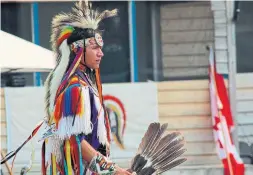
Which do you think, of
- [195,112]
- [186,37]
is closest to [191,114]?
[195,112]

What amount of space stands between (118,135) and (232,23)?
2.05 meters

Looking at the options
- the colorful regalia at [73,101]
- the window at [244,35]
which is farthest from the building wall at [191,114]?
the colorful regalia at [73,101]

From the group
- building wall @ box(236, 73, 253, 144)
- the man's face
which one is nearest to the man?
the man's face

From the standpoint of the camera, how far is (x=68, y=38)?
15.1ft

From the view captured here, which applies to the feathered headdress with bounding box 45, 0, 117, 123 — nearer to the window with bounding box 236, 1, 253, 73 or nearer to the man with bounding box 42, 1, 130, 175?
the man with bounding box 42, 1, 130, 175

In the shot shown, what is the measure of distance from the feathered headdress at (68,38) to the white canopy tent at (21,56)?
2616 mm

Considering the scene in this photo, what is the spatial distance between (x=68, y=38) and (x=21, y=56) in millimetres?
3017

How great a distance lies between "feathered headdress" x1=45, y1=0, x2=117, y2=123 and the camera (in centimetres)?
454

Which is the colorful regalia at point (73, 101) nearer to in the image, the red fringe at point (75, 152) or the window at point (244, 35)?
the red fringe at point (75, 152)

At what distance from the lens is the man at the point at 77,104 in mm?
4336

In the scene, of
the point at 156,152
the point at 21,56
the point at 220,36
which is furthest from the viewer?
the point at 220,36

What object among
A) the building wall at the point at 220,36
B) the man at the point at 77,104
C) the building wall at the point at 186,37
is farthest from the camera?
the building wall at the point at 186,37

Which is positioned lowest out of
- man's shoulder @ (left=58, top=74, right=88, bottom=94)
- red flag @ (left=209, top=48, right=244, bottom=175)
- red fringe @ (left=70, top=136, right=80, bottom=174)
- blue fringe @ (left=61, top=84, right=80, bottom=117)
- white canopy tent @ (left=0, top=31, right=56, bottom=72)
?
red flag @ (left=209, top=48, right=244, bottom=175)

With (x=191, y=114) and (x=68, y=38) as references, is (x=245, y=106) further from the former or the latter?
(x=68, y=38)
